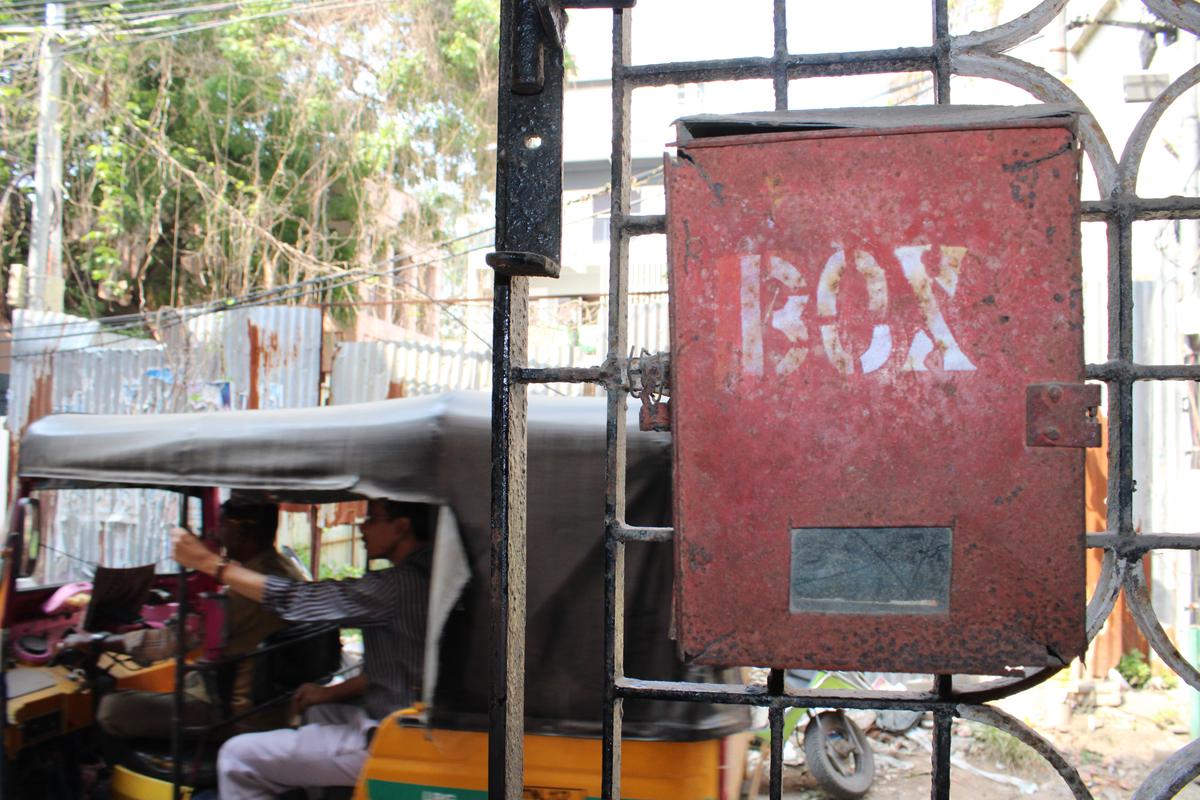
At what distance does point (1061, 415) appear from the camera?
1239 mm

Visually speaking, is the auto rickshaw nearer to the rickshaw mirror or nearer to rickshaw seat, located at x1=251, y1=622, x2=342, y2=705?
rickshaw seat, located at x1=251, y1=622, x2=342, y2=705

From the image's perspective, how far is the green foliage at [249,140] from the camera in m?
10.0

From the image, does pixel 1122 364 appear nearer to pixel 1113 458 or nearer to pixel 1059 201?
pixel 1113 458

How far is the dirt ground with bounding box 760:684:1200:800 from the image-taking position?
4730mm

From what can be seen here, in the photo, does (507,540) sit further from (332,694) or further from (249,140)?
(249,140)

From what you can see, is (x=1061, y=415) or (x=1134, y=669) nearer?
(x=1061, y=415)

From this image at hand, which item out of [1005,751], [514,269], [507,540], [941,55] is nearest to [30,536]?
[507,540]

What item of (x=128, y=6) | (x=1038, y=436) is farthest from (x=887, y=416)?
(x=128, y=6)

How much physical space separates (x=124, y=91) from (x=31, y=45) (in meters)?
1.03

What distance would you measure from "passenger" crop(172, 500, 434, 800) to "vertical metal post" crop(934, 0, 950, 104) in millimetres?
2028


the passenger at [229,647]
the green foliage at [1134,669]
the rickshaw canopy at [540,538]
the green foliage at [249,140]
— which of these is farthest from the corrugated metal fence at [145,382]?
the green foliage at [1134,669]

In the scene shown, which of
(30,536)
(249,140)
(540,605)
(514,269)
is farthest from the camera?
(249,140)

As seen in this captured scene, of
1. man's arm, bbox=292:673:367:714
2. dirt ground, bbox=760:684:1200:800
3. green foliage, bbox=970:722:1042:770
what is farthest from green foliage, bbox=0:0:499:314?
green foliage, bbox=970:722:1042:770

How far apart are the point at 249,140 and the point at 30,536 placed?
8.75 metres
